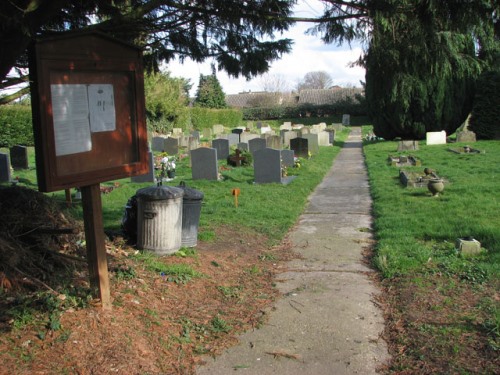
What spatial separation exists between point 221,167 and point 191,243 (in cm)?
1082

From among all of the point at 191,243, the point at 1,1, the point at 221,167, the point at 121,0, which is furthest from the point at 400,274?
the point at 221,167

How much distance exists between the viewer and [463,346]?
4293 millimetres

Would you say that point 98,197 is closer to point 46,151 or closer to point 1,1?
point 46,151

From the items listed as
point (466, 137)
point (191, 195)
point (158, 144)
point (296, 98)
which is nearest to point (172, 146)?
point (158, 144)

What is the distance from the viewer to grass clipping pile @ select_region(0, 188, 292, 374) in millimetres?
3941

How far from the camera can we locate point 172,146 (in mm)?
24484

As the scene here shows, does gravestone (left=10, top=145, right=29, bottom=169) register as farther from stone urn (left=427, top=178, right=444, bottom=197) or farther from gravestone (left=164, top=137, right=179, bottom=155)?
stone urn (left=427, top=178, right=444, bottom=197)

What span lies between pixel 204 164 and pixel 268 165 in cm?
210

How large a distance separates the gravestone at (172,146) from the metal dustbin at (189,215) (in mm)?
17206

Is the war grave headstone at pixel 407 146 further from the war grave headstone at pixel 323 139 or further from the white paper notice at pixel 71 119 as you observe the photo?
the white paper notice at pixel 71 119

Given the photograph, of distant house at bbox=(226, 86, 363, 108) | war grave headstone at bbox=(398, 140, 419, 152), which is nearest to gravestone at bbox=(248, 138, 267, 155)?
war grave headstone at bbox=(398, 140, 419, 152)

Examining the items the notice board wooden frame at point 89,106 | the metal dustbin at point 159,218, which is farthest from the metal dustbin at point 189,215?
the notice board wooden frame at point 89,106

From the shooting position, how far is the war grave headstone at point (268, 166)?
1447 cm

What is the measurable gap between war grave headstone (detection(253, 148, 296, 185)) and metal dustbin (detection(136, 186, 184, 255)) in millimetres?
7687
